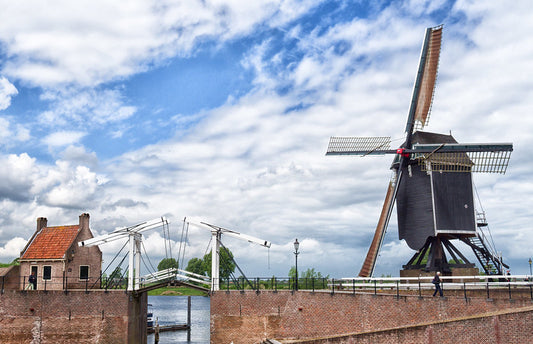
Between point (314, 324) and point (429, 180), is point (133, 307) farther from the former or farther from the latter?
point (429, 180)

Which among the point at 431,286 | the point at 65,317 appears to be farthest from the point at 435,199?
the point at 65,317

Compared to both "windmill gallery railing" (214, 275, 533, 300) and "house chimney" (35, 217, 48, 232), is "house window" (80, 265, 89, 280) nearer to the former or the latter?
"house chimney" (35, 217, 48, 232)

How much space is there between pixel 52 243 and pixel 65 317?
6428 mm

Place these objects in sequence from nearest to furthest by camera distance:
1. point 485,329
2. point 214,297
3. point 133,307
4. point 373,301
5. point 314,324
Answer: point 485,329, point 373,301, point 314,324, point 214,297, point 133,307

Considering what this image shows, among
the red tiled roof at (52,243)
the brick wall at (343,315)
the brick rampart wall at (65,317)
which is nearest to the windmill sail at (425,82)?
the brick wall at (343,315)

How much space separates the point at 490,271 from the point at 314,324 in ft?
41.4

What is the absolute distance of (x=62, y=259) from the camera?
110ft

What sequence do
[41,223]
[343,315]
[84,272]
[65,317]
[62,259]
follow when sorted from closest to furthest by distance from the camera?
1. [343,315]
2. [65,317]
3. [62,259]
4. [84,272]
5. [41,223]

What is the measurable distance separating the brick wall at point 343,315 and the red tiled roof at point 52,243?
39.3 ft

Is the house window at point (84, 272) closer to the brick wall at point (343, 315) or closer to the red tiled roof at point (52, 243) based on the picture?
the red tiled roof at point (52, 243)

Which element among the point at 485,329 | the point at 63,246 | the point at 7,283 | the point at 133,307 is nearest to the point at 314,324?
the point at 485,329

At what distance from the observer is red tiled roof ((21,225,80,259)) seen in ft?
112

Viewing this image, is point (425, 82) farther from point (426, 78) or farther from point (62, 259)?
point (62, 259)

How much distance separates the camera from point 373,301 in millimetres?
24703
